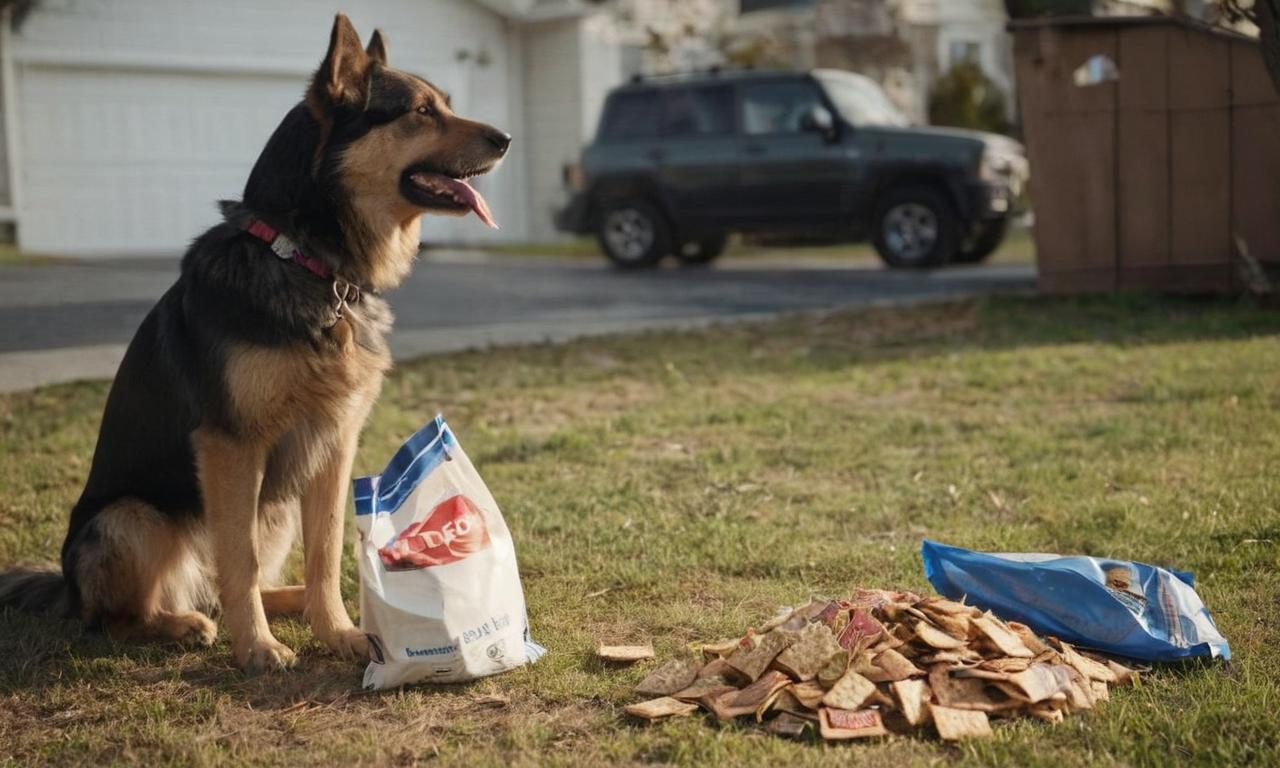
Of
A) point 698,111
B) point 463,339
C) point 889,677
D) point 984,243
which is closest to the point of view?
point 889,677

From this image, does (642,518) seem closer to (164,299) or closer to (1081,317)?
(164,299)

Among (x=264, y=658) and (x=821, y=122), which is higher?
(x=821, y=122)

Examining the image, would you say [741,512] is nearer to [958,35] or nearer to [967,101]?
[967,101]

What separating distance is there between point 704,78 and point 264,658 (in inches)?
525

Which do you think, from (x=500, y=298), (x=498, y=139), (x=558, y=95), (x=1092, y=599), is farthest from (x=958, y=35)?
(x=1092, y=599)

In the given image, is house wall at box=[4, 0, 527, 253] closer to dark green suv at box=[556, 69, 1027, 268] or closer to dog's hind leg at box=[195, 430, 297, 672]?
dark green suv at box=[556, 69, 1027, 268]

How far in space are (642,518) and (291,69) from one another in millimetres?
16109

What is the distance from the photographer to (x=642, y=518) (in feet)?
17.5

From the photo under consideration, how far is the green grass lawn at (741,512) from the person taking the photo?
128 inches

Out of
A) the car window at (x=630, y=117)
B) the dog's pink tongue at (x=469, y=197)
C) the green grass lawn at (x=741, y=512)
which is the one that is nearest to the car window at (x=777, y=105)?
the car window at (x=630, y=117)

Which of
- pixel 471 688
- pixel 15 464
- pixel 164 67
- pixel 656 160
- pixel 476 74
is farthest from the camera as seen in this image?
pixel 476 74

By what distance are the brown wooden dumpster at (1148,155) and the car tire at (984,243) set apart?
3.93 metres

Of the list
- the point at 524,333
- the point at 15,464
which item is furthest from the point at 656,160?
the point at 15,464

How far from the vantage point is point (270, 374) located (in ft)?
12.5
